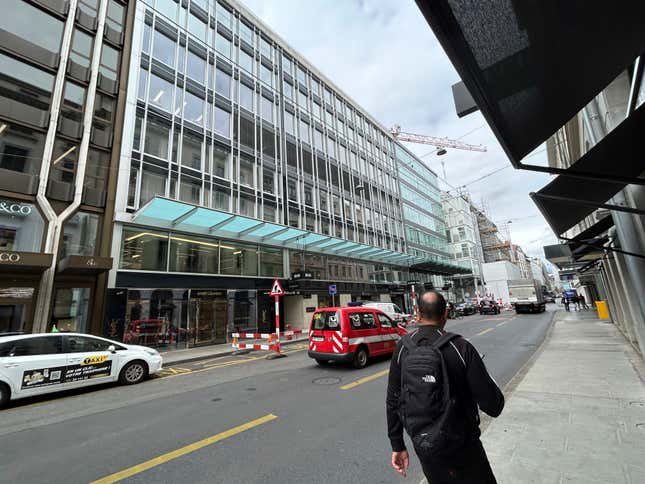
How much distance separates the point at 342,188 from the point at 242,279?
54.4 feet

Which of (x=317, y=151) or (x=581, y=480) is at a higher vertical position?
(x=317, y=151)

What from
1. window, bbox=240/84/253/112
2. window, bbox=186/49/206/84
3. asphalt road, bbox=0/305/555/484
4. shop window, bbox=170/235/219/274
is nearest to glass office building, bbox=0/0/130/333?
shop window, bbox=170/235/219/274

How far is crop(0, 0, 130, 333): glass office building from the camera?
42.7 ft

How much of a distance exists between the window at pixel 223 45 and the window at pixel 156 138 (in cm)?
921

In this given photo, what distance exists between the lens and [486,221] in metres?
85.8

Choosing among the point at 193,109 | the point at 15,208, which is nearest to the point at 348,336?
the point at 15,208

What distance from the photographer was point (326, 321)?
31.9 ft

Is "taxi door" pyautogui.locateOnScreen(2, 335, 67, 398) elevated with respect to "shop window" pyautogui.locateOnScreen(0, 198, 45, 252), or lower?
lower

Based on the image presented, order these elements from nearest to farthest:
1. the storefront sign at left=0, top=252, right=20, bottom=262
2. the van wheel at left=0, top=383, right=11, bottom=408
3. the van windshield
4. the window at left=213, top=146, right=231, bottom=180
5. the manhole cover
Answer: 1. the van wheel at left=0, top=383, right=11, bottom=408
2. the manhole cover
3. the van windshield
4. the storefront sign at left=0, top=252, right=20, bottom=262
5. the window at left=213, top=146, right=231, bottom=180

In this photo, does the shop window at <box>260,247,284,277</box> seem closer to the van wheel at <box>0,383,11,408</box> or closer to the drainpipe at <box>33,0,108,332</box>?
the drainpipe at <box>33,0,108,332</box>

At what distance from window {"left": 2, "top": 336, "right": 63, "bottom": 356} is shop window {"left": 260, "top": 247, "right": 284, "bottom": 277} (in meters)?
14.3

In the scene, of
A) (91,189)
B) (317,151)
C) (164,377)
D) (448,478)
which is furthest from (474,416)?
(317,151)

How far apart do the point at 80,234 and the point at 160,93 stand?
10.1 m

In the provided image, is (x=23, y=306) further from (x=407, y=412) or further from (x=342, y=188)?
(x=342, y=188)
